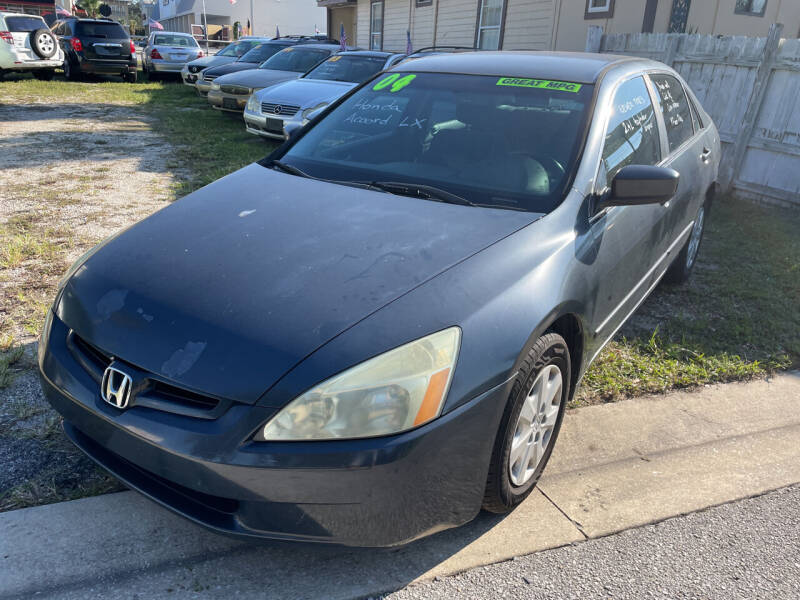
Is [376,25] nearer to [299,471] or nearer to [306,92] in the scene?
[306,92]

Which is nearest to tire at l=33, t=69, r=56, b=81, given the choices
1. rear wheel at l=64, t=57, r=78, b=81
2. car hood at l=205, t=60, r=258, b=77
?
rear wheel at l=64, t=57, r=78, b=81

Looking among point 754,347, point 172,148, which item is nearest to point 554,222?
point 754,347

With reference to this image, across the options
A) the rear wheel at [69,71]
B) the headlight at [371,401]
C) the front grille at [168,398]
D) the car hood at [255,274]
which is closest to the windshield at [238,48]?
the rear wheel at [69,71]

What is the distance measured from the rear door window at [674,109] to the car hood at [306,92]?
527cm

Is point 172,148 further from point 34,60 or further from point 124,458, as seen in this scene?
point 34,60

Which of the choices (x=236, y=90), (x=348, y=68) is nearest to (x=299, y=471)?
(x=348, y=68)

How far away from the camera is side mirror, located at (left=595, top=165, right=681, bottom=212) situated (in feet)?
8.42

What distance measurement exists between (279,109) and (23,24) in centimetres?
1093

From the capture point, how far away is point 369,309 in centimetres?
192

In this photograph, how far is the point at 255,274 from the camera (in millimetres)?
2137

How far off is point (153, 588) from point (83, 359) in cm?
79

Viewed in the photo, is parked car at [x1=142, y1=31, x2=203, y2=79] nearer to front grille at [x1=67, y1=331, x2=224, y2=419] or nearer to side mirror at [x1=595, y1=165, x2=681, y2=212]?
side mirror at [x1=595, y1=165, x2=681, y2=212]

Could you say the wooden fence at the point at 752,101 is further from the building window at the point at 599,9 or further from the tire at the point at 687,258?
the building window at the point at 599,9

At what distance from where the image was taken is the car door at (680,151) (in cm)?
372
